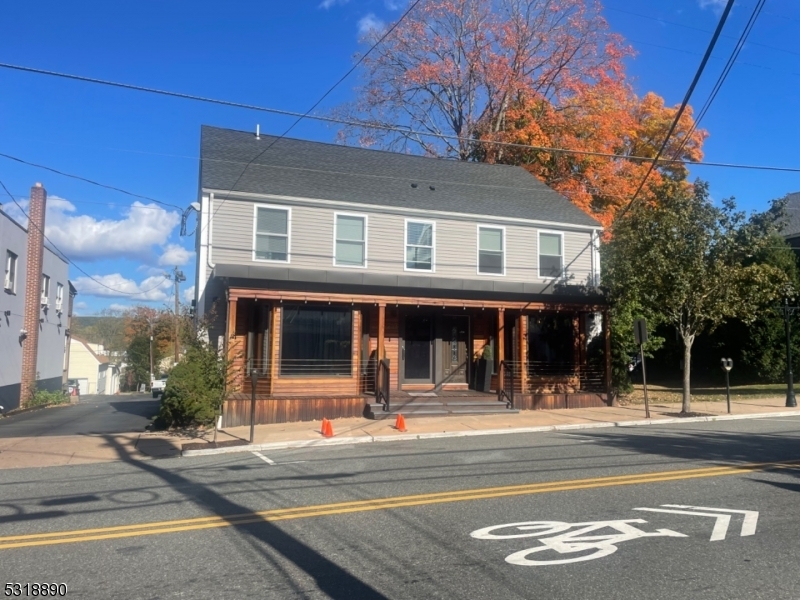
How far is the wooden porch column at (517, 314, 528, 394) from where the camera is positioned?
18469 mm

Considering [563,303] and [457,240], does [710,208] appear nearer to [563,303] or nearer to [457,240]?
[563,303]

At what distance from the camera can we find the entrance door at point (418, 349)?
61.8 feet

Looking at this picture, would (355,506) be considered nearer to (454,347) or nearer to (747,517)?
(747,517)

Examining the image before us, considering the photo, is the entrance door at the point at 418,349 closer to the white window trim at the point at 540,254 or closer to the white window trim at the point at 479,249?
the white window trim at the point at 479,249

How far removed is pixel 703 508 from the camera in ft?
23.2

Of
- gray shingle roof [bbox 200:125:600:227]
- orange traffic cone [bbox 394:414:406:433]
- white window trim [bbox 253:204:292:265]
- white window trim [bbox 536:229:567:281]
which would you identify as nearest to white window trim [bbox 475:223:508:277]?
gray shingle roof [bbox 200:125:600:227]

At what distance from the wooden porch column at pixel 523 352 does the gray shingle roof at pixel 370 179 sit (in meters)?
3.67

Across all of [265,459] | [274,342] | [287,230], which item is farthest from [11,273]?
[265,459]

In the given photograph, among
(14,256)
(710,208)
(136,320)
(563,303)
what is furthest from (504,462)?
(136,320)

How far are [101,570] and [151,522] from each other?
146 centimetres

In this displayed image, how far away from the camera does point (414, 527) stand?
6418 millimetres

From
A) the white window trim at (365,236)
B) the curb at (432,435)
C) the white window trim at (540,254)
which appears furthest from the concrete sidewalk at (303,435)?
the white window trim at (365,236)

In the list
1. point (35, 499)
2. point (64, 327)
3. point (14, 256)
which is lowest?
point (35, 499)

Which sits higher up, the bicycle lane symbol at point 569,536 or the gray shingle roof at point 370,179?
the gray shingle roof at point 370,179
